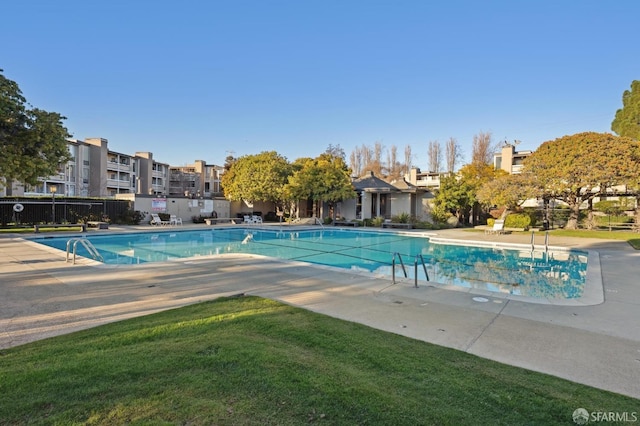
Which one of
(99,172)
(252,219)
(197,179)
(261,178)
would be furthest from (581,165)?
(197,179)

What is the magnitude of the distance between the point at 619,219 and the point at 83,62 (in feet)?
107

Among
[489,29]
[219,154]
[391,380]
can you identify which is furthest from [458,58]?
[219,154]

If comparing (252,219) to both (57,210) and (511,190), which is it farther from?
(511,190)

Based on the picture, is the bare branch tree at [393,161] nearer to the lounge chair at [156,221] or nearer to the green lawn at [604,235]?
the green lawn at [604,235]

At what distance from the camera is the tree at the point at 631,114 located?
2409 cm

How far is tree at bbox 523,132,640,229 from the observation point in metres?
18.4

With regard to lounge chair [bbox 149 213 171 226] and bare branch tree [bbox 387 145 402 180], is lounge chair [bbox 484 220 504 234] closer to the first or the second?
lounge chair [bbox 149 213 171 226]

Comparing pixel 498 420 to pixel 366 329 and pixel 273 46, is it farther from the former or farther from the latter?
pixel 273 46

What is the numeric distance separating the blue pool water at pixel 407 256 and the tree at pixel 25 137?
3.18 m

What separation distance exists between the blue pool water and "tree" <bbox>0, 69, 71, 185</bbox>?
318cm

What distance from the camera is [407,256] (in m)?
13.3

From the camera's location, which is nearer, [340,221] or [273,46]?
[273,46]

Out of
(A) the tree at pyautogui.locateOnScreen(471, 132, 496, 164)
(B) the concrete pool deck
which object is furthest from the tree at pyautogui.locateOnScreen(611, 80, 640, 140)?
(B) the concrete pool deck

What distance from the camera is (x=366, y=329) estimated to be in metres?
4.24
